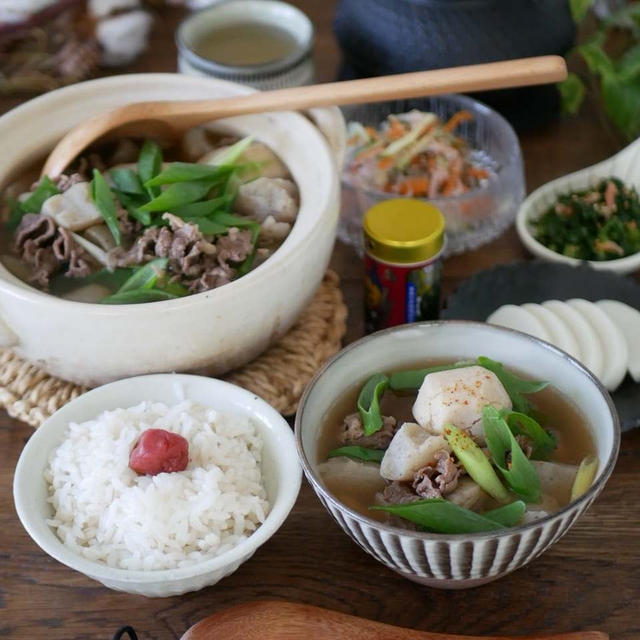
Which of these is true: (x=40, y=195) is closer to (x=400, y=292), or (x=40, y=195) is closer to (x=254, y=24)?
(x=400, y=292)

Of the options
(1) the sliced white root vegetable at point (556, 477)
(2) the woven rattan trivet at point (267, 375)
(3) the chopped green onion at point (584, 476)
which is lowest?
(2) the woven rattan trivet at point (267, 375)

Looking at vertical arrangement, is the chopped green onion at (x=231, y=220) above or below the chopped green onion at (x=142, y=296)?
above

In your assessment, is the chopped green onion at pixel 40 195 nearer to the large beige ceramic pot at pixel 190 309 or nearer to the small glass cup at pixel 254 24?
the large beige ceramic pot at pixel 190 309

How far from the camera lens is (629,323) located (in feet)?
4.22

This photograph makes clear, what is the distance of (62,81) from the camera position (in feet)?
6.18

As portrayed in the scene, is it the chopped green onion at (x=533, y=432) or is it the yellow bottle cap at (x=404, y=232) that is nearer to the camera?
the chopped green onion at (x=533, y=432)

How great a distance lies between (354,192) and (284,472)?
577 mm

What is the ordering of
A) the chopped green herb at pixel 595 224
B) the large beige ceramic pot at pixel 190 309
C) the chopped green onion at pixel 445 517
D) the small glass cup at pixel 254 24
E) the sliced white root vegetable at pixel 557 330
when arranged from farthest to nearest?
the small glass cup at pixel 254 24 → the chopped green herb at pixel 595 224 → the sliced white root vegetable at pixel 557 330 → the large beige ceramic pot at pixel 190 309 → the chopped green onion at pixel 445 517

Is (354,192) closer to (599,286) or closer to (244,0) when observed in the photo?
(599,286)

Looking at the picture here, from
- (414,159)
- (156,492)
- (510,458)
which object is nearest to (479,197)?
(414,159)

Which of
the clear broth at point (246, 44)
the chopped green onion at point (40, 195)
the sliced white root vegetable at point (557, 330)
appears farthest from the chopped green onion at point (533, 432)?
the clear broth at point (246, 44)

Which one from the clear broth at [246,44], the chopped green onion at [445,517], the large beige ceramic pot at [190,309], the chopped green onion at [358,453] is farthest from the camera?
the clear broth at [246,44]

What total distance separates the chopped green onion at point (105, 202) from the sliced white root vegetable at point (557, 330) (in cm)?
58

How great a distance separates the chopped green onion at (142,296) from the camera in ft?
3.85
